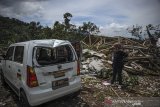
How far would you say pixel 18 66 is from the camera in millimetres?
5445

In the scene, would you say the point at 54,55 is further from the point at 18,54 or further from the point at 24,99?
the point at 24,99

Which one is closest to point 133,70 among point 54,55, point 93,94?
point 93,94

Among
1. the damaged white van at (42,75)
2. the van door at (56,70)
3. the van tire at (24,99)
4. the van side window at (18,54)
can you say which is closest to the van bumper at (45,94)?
the damaged white van at (42,75)

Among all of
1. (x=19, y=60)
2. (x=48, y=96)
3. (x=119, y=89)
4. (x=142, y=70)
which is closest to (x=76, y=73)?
(x=48, y=96)

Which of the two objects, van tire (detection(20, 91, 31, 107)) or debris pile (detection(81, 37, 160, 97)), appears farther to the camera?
debris pile (detection(81, 37, 160, 97))

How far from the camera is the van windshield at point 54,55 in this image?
5611mm

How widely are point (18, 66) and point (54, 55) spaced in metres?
1.46

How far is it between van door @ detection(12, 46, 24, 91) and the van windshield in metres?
0.49

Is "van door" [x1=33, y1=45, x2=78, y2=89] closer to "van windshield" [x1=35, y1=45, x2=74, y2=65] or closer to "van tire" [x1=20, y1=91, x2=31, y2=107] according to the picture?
"van windshield" [x1=35, y1=45, x2=74, y2=65]

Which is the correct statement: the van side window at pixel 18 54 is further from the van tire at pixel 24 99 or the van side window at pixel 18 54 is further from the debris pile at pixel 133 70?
the debris pile at pixel 133 70

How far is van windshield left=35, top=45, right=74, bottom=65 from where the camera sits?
561cm

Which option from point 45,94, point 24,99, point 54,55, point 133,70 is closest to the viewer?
point 45,94

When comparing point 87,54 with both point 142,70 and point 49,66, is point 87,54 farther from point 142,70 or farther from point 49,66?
point 49,66

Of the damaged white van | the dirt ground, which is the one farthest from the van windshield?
the dirt ground
